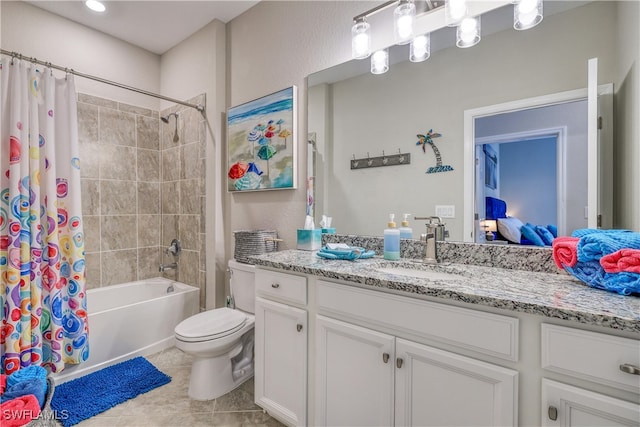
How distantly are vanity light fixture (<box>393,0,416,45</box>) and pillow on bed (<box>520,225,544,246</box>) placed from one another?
1.09 m

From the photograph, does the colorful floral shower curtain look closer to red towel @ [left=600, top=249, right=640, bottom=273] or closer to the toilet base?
the toilet base

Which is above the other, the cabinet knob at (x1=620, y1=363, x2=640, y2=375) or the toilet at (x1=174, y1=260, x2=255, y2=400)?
the cabinet knob at (x1=620, y1=363, x2=640, y2=375)

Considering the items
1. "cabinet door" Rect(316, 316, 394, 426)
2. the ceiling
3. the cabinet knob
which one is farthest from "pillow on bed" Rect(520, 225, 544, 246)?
the ceiling

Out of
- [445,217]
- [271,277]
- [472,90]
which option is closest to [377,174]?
[445,217]

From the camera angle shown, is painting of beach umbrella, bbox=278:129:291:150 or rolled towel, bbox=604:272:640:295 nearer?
A: rolled towel, bbox=604:272:640:295

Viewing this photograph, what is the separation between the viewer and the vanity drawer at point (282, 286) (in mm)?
1359

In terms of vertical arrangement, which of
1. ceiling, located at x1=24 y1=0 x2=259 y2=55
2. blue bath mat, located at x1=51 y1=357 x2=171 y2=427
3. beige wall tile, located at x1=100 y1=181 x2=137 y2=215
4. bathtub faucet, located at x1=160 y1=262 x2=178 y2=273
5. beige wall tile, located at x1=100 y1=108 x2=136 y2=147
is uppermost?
ceiling, located at x1=24 y1=0 x2=259 y2=55

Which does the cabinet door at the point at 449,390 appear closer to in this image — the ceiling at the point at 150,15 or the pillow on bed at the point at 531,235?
the pillow on bed at the point at 531,235

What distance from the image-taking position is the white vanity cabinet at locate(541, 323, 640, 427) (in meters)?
0.71

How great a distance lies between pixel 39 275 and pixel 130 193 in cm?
118

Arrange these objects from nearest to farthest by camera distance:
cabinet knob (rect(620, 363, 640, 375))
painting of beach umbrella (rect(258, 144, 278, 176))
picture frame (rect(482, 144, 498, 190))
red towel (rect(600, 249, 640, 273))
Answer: cabinet knob (rect(620, 363, 640, 375)), red towel (rect(600, 249, 640, 273)), picture frame (rect(482, 144, 498, 190)), painting of beach umbrella (rect(258, 144, 278, 176))

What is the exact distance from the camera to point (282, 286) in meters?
1.43

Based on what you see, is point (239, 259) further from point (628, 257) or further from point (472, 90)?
point (628, 257)

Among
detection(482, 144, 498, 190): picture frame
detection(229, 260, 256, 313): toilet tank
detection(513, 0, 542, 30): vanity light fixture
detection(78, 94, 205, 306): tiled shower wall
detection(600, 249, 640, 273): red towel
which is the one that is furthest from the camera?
detection(78, 94, 205, 306): tiled shower wall
